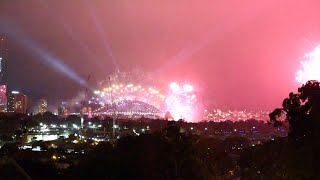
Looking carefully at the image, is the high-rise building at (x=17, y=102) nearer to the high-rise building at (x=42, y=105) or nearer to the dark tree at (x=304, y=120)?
the high-rise building at (x=42, y=105)

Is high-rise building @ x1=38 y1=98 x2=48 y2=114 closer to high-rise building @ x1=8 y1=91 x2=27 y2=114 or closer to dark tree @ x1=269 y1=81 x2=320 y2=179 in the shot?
high-rise building @ x1=8 y1=91 x2=27 y2=114

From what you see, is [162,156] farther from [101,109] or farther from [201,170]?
[101,109]

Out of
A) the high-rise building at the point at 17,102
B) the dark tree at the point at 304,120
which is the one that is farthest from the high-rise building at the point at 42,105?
the dark tree at the point at 304,120

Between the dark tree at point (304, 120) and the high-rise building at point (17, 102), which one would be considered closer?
the dark tree at point (304, 120)

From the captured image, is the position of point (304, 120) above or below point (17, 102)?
below

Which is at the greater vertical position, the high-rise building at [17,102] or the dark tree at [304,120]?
the high-rise building at [17,102]

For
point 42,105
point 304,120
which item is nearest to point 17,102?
point 42,105

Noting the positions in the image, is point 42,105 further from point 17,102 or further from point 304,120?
point 304,120

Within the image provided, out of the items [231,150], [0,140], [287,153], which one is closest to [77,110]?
[0,140]

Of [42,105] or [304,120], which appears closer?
[304,120]
